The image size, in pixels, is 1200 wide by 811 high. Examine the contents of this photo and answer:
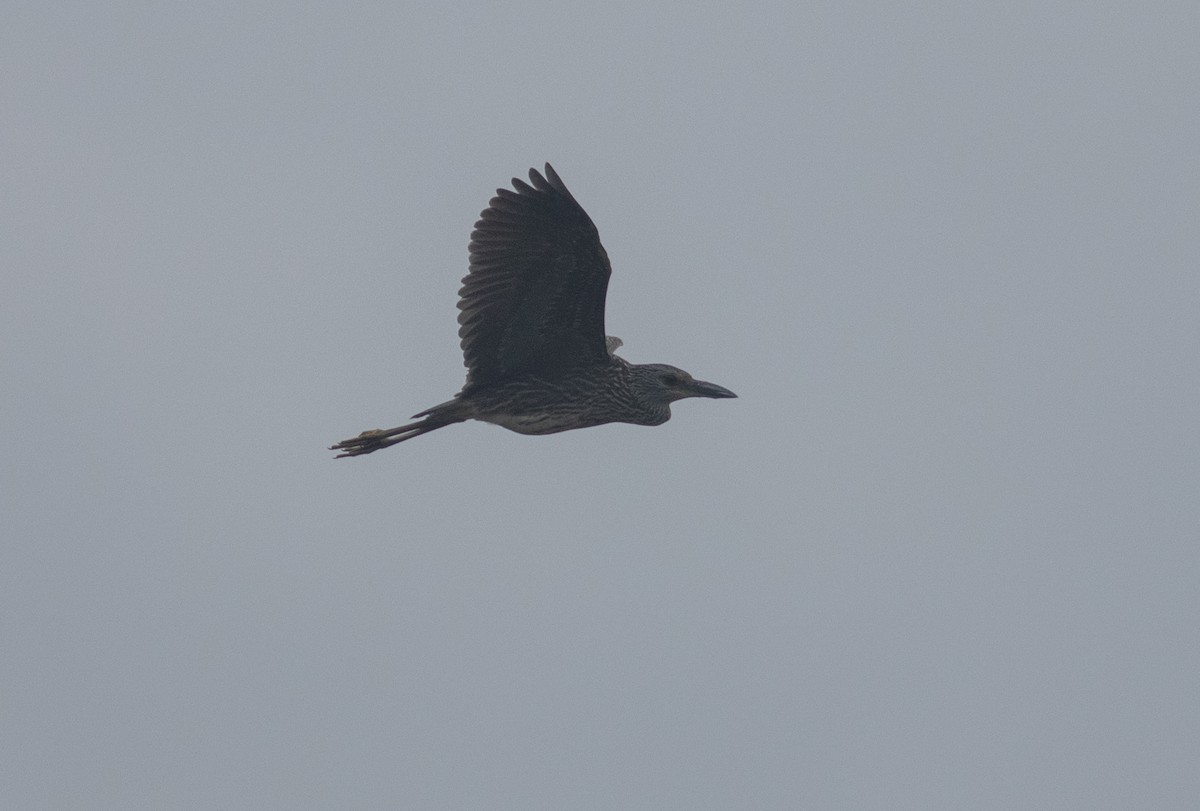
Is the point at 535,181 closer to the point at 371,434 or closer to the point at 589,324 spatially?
the point at 589,324

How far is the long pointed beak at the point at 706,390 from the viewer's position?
54.2 feet

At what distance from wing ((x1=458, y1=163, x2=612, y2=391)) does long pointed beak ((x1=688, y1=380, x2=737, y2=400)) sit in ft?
4.47

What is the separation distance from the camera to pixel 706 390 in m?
16.6

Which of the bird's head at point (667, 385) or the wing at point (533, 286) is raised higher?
the wing at point (533, 286)

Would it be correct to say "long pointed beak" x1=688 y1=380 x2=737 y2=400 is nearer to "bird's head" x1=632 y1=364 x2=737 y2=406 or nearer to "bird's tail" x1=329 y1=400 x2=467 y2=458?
"bird's head" x1=632 y1=364 x2=737 y2=406

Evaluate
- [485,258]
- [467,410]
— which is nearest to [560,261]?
Answer: [485,258]

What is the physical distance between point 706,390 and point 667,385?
1.41 ft

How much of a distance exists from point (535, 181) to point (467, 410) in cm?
204

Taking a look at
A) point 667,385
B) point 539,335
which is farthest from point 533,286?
point 667,385

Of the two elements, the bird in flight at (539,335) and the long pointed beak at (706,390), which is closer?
the bird in flight at (539,335)

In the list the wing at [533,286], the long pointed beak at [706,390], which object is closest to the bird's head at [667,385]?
the long pointed beak at [706,390]

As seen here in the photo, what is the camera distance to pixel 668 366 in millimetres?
16344

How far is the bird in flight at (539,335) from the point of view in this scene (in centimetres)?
1452

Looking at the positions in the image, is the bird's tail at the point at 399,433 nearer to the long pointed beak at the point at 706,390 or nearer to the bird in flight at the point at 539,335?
the bird in flight at the point at 539,335
